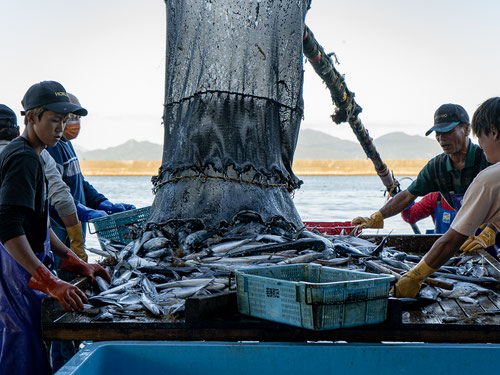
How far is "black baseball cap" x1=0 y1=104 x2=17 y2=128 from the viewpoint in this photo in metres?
4.41

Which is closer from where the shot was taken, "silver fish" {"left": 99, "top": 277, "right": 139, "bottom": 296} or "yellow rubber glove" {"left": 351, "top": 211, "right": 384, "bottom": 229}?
"silver fish" {"left": 99, "top": 277, "right": 139, "bottom": 296}

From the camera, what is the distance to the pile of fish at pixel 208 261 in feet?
10.9

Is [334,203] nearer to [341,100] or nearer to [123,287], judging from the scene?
[341,100]

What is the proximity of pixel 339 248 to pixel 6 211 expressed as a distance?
8.93 feet

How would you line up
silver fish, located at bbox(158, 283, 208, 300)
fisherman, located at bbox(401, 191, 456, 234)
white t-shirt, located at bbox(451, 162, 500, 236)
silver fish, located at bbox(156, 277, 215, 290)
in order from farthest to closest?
fisherman, located at bbox(401, 191, 456, 234) < silver fish, located at bbox(156, 277, 215, 290) < silver fish, located at bbox(158, 283, 208, 300) < white t-shirt, located at bbox(451, 162, 500, 236)

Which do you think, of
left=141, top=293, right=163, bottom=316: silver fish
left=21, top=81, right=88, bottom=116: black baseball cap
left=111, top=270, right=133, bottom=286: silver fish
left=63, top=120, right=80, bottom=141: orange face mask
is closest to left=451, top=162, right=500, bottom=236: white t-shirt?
left=141, top=293, right=163, bottom=316: silver fish

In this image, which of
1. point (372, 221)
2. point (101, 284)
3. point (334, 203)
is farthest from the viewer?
point (334, 203)

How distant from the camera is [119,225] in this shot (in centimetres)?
565

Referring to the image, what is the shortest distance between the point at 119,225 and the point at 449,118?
383 centimetres

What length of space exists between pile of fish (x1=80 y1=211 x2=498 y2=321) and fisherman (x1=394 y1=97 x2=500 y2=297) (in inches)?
13.1

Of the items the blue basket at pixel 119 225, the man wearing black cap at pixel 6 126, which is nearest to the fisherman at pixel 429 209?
the blue basket at pixel 119 225

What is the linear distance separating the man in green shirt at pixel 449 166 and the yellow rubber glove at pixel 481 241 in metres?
0.68

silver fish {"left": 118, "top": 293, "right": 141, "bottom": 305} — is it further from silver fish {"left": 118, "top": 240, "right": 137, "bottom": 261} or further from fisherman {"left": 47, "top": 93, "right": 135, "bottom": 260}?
fisherman {"left": 47, "top": 93, "right": 135, "bottom": 260}

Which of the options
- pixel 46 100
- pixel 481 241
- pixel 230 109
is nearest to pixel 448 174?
pixel 481 241
